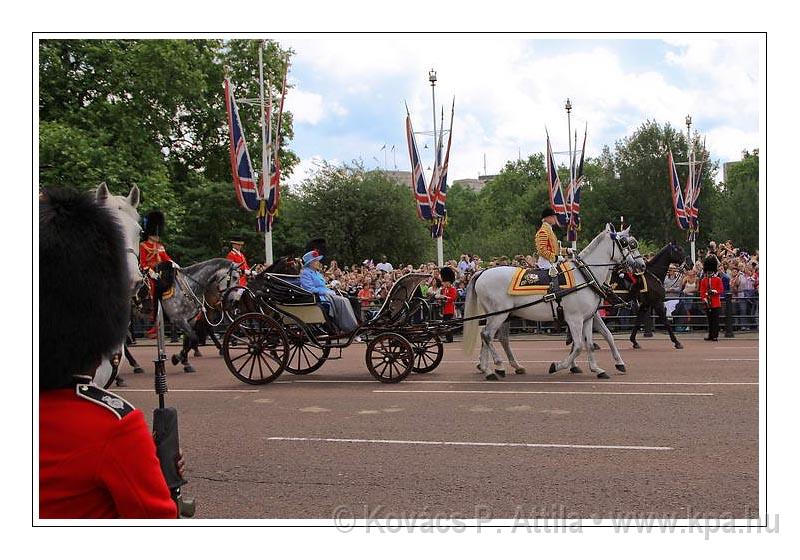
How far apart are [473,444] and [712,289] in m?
12.4

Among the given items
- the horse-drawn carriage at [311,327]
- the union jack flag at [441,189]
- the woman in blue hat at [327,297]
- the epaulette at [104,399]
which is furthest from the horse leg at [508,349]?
the union jack flag at [441,189]

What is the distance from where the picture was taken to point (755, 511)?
17.3 feet

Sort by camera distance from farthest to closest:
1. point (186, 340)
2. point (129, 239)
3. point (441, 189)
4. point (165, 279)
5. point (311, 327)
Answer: point (441, 189)
point (186, 340)
point (165, 279)
point (311, 327)
point (129, 239)

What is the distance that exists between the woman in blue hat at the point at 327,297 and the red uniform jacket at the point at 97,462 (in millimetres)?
9580

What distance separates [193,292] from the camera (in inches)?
578

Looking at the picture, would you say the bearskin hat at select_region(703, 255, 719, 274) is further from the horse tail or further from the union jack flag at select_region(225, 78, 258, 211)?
the union jack flag at select_region(225, 78, 258, 211)

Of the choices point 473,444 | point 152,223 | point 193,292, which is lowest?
point 473,444

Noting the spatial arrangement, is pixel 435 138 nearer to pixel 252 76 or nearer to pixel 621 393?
pixel 252 76

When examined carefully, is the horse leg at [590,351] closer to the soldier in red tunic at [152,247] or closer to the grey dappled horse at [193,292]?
the grey dappled horse at [193,292]

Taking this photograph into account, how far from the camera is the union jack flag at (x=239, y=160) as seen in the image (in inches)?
844

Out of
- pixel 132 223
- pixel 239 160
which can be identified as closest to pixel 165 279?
pixel 132 223

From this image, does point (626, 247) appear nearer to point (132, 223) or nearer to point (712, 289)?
point (712, 289)

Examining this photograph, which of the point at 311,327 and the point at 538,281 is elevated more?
the point at 538,281
